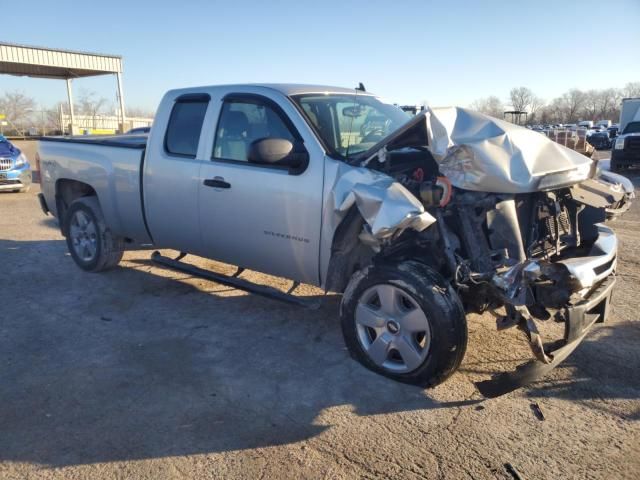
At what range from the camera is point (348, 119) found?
14.8ft

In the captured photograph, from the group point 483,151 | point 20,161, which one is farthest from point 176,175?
point 20,161

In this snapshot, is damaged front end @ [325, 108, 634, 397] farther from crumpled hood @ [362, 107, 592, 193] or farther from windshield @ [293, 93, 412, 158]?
windshield @ [293, 93, 412, 158]

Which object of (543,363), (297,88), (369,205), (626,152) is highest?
(297,88)

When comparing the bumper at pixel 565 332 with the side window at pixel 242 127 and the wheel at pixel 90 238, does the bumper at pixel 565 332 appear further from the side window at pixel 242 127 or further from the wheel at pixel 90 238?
the wheel at pixel 90 238

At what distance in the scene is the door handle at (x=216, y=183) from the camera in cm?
449

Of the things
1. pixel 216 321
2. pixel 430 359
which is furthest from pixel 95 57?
pixel 430 359

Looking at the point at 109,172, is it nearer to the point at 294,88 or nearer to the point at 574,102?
Answer: the point at 294,88

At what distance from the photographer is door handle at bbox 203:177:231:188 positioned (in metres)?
4.49

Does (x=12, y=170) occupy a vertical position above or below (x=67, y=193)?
below

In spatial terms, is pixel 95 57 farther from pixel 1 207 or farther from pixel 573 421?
pixel 573 421

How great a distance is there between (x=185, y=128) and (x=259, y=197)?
1.29 meters

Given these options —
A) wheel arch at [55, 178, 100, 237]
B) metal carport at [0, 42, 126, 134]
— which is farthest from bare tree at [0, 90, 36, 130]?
wheel arch at [55, 178, 100, 237]

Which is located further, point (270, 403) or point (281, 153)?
point (281, 153)

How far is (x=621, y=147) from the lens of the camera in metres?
18.7
